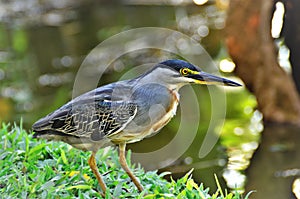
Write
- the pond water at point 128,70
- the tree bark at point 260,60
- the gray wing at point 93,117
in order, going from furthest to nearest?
1. the tree bark at point 260,60
2. the pond water at point 128,70
3. the gray wing at point 93,117

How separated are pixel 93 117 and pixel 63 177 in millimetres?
439

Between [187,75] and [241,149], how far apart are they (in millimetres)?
2918

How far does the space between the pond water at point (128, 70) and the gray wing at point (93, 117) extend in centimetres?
199

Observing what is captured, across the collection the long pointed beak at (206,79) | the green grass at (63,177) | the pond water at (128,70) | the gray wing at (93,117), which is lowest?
the pond water at (128,70)

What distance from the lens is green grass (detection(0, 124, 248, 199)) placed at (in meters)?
4.20

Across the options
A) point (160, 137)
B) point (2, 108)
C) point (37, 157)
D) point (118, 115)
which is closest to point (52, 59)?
point (2, 108)

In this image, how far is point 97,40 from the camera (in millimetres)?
10570

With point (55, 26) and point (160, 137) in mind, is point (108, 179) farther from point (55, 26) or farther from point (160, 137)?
point (55, 26)

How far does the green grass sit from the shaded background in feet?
3.55

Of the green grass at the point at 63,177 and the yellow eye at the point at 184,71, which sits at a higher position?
the yellow eye at the point at 184,71

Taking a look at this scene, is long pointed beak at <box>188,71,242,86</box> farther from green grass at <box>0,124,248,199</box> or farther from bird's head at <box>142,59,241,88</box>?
green grass at <box>0,124,248,199</box>

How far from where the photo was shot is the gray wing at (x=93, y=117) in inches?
165

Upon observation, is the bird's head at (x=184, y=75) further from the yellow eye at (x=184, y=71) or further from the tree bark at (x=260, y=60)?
the tree bark at (x=260, y=60)

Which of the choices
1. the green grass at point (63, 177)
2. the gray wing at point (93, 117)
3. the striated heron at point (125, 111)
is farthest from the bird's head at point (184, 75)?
the green grass at point (63, 177)
